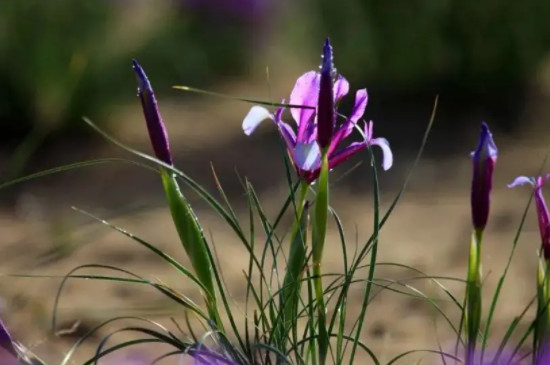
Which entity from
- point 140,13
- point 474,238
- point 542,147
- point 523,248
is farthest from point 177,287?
point 140,13

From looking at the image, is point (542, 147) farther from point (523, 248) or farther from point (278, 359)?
point (278, 359)

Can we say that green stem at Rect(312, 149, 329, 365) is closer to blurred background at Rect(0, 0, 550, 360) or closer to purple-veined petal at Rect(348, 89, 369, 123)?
purple-veined petal at Rect(348, 89, 369, 123)

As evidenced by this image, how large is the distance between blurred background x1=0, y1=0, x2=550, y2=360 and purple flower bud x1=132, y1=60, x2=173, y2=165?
1223mm

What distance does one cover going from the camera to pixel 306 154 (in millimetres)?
1054

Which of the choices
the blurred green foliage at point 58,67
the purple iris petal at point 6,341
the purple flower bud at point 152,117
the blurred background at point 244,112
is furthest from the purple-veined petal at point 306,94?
the blurred green foliage at point 58,67

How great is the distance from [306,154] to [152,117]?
17 cm

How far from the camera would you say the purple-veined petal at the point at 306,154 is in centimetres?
105

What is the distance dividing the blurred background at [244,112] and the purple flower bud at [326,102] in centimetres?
130

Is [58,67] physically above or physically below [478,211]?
below

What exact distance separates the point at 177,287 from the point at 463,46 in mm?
2398

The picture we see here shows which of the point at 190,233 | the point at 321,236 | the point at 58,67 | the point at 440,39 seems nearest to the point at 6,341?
the point at 190,233

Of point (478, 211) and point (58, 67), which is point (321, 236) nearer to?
point (478, 211)

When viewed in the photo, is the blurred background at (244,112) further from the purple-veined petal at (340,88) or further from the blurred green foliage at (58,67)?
the purple-veined petal at (340,88)

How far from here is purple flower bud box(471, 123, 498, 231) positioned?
100 centimetres
